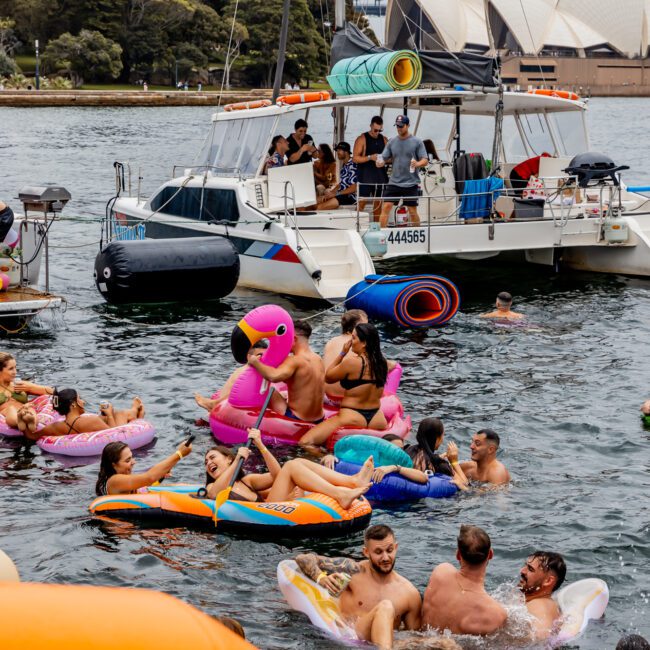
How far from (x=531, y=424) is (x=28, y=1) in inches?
3867

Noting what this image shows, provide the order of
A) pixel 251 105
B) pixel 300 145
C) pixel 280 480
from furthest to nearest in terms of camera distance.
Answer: pixel 251 105 → pixel 300 145 → pixel 280 480

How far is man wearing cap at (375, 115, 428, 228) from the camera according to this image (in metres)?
19.8

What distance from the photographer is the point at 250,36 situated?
103m

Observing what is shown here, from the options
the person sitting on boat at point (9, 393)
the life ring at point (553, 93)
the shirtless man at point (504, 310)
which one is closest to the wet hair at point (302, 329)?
the person sitting on boat at point (9, 393)

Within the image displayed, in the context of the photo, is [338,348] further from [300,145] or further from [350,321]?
[300,145]

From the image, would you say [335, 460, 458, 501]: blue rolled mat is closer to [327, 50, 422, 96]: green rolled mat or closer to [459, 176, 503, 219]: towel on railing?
[459, 176, 503, 219]: towel on railing

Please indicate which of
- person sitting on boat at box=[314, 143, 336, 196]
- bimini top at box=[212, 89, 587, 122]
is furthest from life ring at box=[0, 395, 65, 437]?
person sitting on boat at box=[314, 143, 336, 196]

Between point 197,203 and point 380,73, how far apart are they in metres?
4.12

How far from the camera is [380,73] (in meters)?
20.3

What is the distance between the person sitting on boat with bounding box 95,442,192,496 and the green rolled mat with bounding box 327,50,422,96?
11.4 meters

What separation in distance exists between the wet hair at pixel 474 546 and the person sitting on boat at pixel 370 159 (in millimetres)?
13265

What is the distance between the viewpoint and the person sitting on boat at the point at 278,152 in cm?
2028

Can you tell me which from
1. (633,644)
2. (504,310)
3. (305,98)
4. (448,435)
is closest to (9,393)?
(448,435)

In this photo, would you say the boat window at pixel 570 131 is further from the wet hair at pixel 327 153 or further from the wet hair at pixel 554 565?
the wet hair at pixel 554 565
